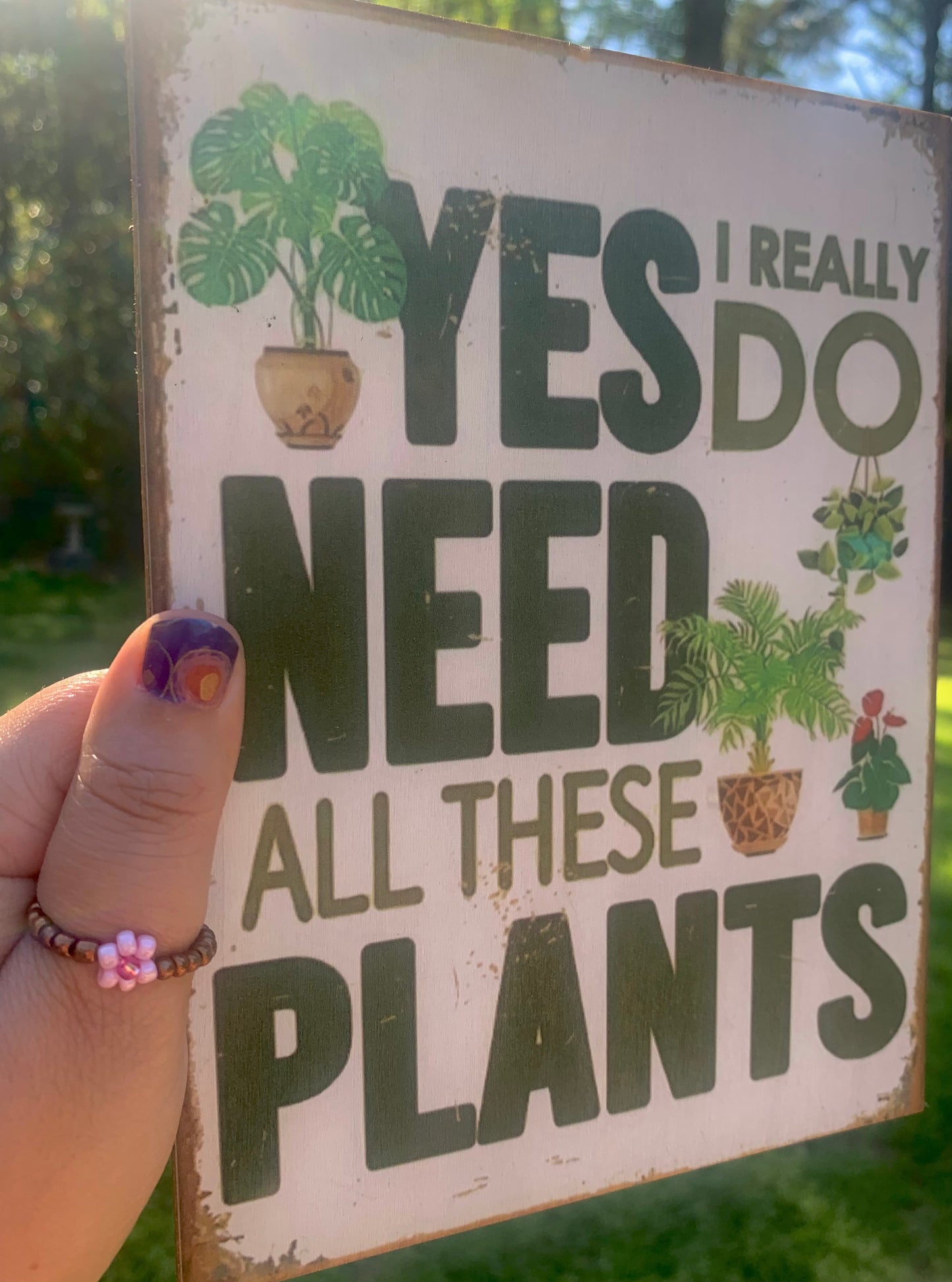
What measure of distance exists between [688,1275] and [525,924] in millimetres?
514

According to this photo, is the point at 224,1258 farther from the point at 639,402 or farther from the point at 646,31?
the point at 646,31

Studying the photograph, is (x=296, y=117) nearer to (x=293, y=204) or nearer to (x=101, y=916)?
(x=293, y=204)

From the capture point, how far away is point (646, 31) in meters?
5.32

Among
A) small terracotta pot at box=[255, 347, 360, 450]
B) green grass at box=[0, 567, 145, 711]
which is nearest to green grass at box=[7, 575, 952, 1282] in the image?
small terracotta pot at box=[255, 347, 360, 450]

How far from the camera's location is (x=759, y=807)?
123 centimetres

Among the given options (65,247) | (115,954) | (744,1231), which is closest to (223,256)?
(115,954)

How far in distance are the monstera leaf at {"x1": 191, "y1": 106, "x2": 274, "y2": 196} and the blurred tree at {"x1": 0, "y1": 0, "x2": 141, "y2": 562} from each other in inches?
334

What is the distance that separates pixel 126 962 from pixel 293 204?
675mm

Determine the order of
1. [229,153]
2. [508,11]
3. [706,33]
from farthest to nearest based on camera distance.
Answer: [508,11] < [706,33] < [229,153]

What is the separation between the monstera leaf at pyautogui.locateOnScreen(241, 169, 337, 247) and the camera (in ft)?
3.14

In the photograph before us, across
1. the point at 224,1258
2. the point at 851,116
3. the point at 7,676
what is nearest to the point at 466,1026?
the point at 224,1258

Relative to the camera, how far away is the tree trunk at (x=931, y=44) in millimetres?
7680

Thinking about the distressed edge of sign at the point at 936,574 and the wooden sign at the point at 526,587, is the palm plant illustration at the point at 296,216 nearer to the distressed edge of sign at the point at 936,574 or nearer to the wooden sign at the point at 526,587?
the wooden sign at the point at 526,587

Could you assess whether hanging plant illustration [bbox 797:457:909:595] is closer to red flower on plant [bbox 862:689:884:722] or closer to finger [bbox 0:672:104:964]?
red flower on plant [bbox 862:689:884:722]
